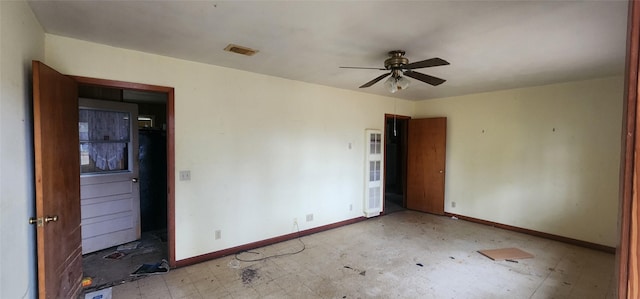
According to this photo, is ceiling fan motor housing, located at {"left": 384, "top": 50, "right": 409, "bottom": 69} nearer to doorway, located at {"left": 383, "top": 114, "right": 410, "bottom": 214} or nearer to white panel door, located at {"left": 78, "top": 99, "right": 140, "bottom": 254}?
white panel door, located at {"left": 78, "top": 99, "right": 140, "bottom": 254}

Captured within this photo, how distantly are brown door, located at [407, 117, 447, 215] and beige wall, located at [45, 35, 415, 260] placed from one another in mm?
1550

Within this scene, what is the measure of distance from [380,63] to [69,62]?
9.90 ft

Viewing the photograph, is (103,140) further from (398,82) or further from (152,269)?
(398,82)

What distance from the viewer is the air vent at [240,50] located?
276 cm

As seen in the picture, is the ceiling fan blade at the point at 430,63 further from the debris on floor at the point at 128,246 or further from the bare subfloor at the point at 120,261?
the debris on floor at the point at 128,246

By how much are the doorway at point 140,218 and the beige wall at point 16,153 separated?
1027 millimetres

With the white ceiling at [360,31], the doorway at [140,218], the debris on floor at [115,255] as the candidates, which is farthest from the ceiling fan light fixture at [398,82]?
the debris on floor at [115,255]

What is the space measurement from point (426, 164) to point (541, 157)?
1831mm

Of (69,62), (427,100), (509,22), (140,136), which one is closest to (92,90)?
(140,136)

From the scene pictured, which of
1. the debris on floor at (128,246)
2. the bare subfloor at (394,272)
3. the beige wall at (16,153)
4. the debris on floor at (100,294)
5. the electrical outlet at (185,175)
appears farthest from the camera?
the debris on floor at (128,246)

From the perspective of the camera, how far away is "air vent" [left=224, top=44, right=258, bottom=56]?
2.76m

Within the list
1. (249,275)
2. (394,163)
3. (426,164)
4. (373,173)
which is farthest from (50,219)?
(394,163)

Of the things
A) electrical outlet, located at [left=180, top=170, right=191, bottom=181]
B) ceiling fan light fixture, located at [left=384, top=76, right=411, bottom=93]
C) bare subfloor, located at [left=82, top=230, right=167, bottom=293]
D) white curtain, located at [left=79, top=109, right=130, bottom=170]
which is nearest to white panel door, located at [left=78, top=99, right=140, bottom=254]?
white curtain, located at [left=79, top=109, right=130, bottom=170]

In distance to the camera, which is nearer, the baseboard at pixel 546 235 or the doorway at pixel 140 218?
the doorway at pixel 140 218
